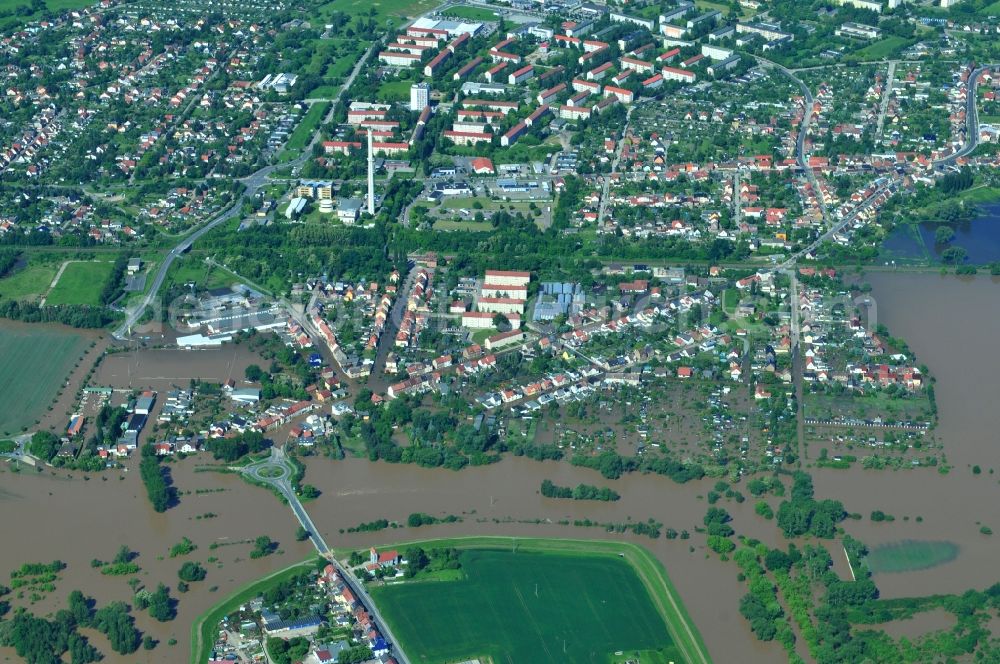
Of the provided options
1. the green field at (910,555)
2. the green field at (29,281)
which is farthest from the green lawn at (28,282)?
the green field at (910,555)

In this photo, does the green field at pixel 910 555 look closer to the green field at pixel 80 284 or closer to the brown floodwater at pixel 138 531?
the brown floodwater at pixel 138 531

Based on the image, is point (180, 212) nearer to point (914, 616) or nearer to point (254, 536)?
point (254, 536)

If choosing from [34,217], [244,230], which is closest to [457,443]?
[244,230]

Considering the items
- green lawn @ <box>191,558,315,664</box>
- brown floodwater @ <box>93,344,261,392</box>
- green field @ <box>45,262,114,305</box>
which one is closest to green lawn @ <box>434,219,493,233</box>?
brown floodwater @ <box>93,344,261,392</box>

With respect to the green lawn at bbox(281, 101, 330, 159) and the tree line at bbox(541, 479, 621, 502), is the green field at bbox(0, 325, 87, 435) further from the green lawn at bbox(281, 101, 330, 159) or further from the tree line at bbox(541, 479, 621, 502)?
the green lawn at bbox(281, 101, 330, 159)

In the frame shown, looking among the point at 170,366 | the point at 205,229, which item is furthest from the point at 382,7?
the point at 170,366

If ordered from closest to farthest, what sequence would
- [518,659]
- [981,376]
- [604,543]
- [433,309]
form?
[518,659]
[604,543]
[981,376]
[433,309]

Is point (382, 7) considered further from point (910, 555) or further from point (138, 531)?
point (910, 555)
